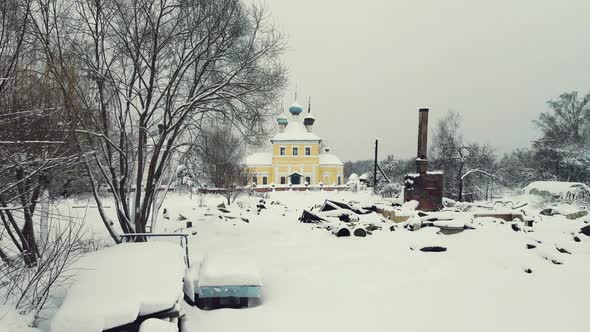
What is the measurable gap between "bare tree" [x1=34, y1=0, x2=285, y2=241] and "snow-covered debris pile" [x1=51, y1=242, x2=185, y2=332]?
378 cm

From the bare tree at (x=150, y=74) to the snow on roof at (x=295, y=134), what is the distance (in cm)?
4086

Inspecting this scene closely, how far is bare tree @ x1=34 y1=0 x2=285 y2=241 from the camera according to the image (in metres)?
7.69

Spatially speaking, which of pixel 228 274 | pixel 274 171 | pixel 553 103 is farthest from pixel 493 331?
pixel 274 171

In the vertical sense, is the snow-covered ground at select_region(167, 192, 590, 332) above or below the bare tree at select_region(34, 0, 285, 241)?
below

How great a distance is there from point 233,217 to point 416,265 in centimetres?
901

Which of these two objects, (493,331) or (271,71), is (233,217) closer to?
(271,71)

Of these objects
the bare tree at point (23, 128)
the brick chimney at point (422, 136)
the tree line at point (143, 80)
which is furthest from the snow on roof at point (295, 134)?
the bare tree at point (23, 128)

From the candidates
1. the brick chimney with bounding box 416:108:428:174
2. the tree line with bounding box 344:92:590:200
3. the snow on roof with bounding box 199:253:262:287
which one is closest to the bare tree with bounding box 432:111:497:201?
the tree line with bounding box 344:92:590:200

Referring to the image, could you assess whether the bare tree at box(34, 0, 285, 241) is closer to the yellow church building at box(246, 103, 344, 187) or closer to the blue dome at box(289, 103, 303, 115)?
the yellow church building at box(246, 103, 344, 187)

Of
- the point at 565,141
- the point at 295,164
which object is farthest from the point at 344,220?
the point at 295,164

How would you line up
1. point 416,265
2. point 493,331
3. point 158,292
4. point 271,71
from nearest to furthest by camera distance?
1. point 158,292
2. point 493,331
3. point 416,265
4. point 271,71

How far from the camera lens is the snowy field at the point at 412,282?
185 inches

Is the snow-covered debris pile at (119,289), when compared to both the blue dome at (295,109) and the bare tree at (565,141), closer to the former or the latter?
the bare tree at (565,141)

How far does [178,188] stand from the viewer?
31.0 m
